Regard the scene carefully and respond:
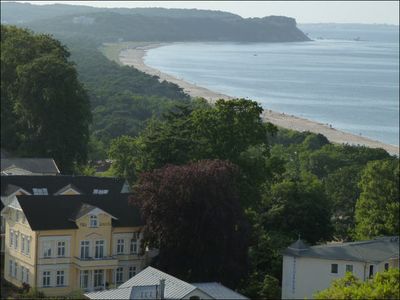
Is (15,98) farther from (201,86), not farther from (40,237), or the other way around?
(201,86)

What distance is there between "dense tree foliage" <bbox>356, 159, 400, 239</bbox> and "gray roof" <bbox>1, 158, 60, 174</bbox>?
13.7m

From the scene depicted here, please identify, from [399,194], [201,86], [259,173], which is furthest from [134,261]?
[201,86]

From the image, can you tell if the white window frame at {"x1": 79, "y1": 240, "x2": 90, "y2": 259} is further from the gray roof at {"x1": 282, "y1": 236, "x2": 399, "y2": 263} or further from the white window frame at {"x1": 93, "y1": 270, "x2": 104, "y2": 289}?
the gray roof at {"x1": 282, "y1": 236, "x2": 399, "y2": 263}

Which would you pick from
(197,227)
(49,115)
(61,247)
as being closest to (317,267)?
(197,227)

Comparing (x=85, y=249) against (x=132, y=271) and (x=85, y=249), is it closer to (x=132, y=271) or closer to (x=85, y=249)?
(x=85, y=249)

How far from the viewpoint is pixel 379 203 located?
171 ft

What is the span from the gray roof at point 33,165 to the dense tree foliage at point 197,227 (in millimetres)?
13070

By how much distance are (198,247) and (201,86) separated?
139763 mm

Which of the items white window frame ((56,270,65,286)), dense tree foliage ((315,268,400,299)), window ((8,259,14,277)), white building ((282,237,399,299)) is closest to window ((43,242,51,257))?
white window frame ((56,270,65,286))

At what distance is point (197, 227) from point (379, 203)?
1331cm

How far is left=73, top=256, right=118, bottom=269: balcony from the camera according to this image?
42500mm

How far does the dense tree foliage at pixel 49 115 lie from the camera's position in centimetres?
6369

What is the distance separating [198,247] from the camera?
A: 4131 centimetres

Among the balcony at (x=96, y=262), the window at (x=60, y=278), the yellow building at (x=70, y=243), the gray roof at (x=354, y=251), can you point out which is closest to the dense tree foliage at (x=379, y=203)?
the gray roof at (x=354, y=251)
